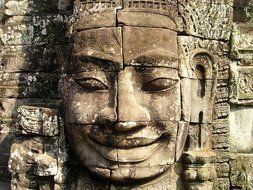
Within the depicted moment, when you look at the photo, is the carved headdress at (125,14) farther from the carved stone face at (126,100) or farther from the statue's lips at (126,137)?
the statue's lips at (126,137)

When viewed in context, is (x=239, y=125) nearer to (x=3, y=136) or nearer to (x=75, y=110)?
(x=75, y=110)

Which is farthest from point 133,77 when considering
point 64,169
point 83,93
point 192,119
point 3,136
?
point 3,136

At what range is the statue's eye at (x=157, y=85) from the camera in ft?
16.8

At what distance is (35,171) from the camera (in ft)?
17.6

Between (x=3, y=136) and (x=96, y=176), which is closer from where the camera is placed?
(x=96, y=176)

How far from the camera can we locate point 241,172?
5832 millimetres

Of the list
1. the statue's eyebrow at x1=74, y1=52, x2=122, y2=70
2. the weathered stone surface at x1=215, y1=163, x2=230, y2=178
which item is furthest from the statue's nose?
the weathered stone surface at x1=215, y1=163, x2=230, y2=178

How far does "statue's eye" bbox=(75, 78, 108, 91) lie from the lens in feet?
16.8

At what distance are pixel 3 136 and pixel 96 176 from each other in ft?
4.83

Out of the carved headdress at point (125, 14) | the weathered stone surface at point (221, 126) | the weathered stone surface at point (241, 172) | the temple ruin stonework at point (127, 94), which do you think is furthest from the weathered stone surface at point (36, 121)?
the weathered stone surface at point (241, 172)

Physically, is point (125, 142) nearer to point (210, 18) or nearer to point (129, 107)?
point (129, 107)

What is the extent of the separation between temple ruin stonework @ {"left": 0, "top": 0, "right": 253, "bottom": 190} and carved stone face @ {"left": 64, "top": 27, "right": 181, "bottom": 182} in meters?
0.01

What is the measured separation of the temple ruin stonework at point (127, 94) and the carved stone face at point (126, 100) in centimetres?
1

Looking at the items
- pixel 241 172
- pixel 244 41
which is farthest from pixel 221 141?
pixel 244 41
